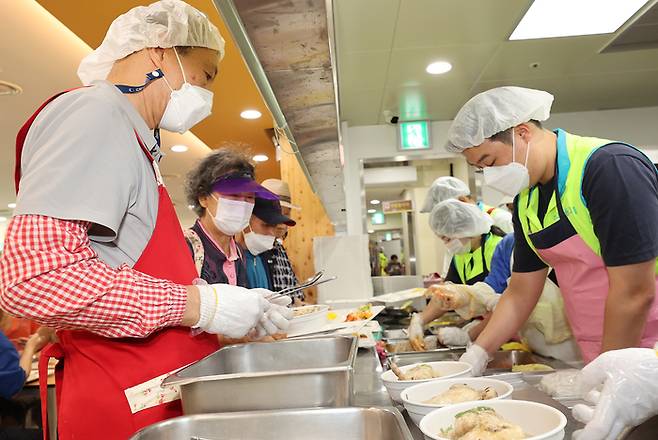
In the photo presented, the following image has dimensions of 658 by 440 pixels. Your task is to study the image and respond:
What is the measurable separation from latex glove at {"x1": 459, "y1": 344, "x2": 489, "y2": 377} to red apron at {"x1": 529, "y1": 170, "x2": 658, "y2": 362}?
39 cm

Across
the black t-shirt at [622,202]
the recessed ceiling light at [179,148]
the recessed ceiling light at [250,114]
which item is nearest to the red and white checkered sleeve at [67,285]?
the black t-shirt at [622,202]

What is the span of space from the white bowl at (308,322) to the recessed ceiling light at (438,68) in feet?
8.35

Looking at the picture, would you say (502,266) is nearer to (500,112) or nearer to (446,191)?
(446,191)

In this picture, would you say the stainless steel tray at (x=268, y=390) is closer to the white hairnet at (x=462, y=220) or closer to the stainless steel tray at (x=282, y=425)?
the stainless steel tray at (x=282, y=425)

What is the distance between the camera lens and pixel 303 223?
5.53 metres

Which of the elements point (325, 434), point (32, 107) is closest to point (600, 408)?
point (325, 434)

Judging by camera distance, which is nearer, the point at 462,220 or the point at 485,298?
the point at 485,298

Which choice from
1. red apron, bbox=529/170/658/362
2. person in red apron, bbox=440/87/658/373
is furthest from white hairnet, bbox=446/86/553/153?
red apron, bbox=529/170/658/362

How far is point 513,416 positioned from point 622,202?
875 mm

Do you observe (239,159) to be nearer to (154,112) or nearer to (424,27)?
(154,112)

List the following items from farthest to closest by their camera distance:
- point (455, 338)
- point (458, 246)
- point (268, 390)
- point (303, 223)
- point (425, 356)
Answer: point (303, 223), point (458, 246), point (455, 338), point (425, 356), point (268, 390)

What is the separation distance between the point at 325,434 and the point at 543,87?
15.4 ft

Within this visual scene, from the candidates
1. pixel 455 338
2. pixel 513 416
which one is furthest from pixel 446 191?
pixel 513 416

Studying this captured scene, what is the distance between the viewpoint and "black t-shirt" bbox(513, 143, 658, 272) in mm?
1452
